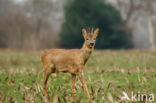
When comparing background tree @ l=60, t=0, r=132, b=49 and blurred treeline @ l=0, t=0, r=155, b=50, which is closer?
blurred treeline @ l=0, t=0, r=155, b=50

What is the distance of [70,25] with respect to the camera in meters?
35.1

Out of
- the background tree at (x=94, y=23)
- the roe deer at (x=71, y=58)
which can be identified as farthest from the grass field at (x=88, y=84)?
the background tree at (x=94, y=23)

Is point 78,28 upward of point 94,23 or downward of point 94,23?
downward

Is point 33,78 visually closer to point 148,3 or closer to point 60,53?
point 60,53

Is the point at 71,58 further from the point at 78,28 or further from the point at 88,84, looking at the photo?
the point at 78,28

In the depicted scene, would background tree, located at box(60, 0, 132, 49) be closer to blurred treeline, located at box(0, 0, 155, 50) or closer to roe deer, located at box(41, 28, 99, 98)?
blurred treeline, located at box(0, 0, 155, 50)

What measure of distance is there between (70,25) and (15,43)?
7037 millimetres

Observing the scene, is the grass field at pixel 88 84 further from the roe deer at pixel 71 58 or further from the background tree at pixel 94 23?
the background tree at pixel 94 23

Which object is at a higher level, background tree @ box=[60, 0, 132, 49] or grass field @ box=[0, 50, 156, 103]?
background tree @ box=[60, 0, 132, 49]

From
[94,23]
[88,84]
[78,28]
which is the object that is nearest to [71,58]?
[88,84]

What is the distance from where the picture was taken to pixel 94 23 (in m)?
34.0

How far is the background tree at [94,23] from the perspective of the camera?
34250mm

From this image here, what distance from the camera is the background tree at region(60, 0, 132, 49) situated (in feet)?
112

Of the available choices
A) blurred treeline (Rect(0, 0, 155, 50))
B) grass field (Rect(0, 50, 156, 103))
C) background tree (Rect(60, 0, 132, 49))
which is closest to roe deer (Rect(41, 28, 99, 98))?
grass field (Rect(0, 50, 156, 103))
